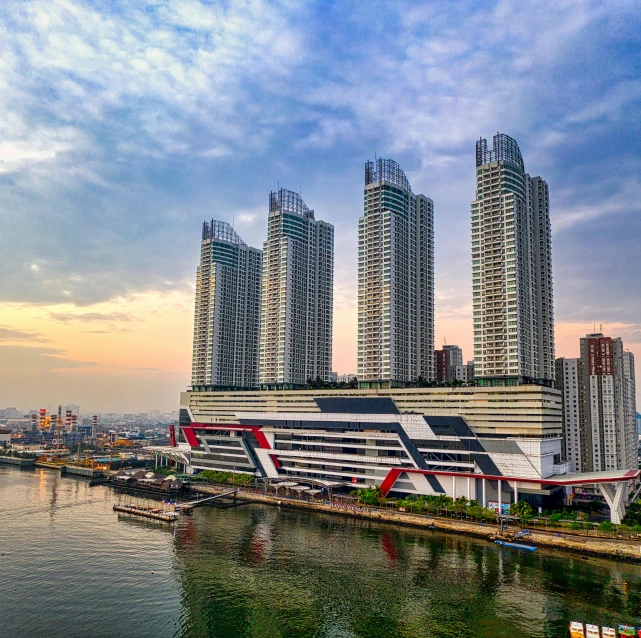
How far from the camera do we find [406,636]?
53.4 meters

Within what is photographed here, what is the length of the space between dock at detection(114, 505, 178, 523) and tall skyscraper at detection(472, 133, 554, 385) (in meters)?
67.5

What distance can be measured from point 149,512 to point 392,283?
7360 cm

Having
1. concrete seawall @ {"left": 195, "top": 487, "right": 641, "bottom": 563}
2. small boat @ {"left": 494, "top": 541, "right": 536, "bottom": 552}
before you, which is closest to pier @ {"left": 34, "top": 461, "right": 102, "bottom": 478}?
concrete seawall @ {"left": 195, "top": 487, "right": 641, "bottom": 563}

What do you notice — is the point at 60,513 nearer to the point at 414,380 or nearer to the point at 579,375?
the point at 414,380

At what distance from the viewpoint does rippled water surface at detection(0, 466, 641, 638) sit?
2206 inches

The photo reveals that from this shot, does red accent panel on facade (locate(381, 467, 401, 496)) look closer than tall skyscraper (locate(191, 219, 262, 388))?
Yes

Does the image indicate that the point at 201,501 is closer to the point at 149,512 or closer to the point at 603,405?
the point at 149,512

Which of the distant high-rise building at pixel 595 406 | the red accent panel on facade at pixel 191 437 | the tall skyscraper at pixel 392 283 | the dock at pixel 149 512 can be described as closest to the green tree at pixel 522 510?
the tall skyscraper at pixel 392 283

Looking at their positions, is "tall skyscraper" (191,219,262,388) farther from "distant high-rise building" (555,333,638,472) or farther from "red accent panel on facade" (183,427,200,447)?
"distant high-rise building" (555,333,638,472)

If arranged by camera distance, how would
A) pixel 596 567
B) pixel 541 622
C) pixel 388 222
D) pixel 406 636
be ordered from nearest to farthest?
pixel 406 636 → pixel 541 622 → pixel 596 567 → pixel 388 222

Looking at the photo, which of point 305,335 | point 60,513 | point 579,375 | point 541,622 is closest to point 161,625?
point 541,622

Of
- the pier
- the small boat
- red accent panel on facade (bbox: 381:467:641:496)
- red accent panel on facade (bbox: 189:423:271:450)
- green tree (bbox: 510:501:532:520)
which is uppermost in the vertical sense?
red accent panel on facade (bbox: 189:423:271:450)

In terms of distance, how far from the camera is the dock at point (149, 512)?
102 meters

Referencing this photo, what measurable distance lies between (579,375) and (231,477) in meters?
99.0
